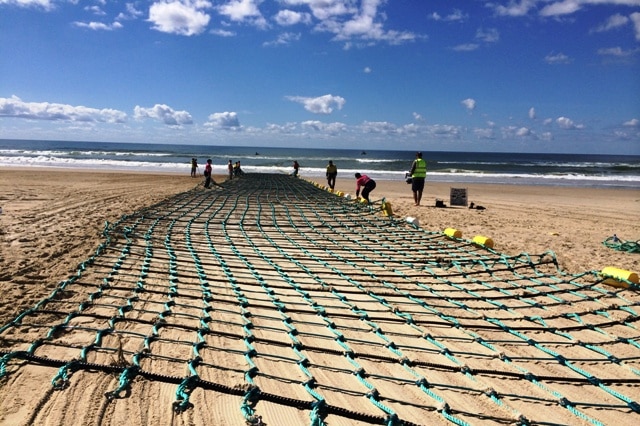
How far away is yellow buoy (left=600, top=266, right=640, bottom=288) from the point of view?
4.03 m

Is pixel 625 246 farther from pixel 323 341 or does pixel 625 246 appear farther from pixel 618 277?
pixel 323 341

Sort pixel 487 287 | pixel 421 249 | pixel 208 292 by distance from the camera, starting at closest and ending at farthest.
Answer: pixel 208 292
pixel 487 287
pixel 421 249

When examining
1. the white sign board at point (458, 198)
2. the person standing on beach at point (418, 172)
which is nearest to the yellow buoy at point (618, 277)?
the person standing on beach at point (418, 172)

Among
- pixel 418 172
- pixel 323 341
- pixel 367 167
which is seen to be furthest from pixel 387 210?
pixel 367 167

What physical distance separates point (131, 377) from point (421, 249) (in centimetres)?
397

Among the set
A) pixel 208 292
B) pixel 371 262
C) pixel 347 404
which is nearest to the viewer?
pixel 347 404

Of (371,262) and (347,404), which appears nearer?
(347,404)

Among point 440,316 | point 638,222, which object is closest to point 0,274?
point 440,316

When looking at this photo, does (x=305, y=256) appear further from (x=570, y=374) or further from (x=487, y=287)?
(x=570, y=374)

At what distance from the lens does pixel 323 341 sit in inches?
110

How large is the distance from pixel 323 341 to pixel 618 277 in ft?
9.60

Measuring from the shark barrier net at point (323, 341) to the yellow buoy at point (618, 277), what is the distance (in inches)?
2.5

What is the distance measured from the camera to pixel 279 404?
201 centimetres

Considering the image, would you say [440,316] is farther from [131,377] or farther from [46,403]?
[46,403]
